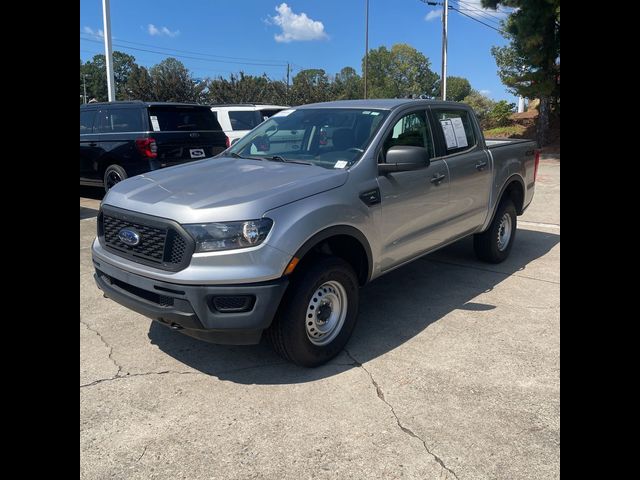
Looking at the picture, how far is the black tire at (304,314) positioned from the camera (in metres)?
3.30

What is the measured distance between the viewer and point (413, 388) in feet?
11.0

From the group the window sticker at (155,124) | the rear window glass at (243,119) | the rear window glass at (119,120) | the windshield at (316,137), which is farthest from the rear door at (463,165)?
the rear window glass at (243,119)

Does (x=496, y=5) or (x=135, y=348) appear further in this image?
(x=496, y=5)

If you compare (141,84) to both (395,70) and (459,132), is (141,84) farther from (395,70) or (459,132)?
(395,70)

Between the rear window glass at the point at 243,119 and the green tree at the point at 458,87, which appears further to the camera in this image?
the green tree at the point at 458,87

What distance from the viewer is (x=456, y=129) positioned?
526 cm

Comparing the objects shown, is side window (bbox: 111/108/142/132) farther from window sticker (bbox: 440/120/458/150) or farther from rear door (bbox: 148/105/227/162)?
window sticker (bbox: 440/120/458/150)

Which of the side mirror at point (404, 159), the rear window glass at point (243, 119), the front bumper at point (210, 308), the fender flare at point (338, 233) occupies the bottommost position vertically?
the front bumper at point (210, 308)

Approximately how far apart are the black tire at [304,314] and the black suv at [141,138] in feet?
20.4

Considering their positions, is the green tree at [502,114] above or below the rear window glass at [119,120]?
above

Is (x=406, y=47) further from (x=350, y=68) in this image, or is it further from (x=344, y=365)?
(x=344, y=365)

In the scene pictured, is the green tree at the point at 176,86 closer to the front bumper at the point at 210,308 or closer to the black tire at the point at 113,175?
the black tire at the point at 113,175
